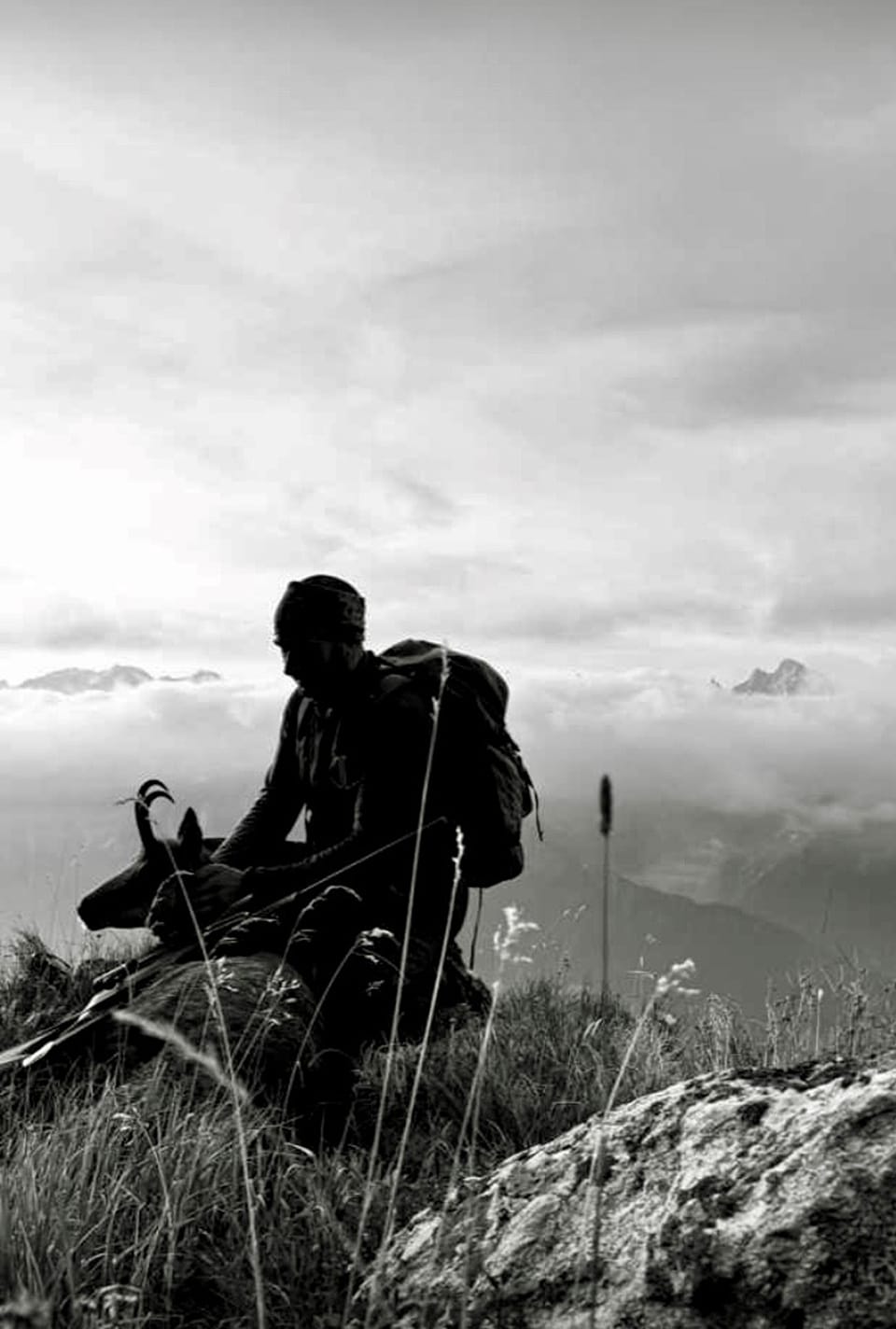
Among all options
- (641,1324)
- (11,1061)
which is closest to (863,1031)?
(11,1061)

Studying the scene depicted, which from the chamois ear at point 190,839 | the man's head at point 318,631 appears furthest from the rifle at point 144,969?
the man's head at point 318,631

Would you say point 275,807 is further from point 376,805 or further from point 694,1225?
point 694,1225

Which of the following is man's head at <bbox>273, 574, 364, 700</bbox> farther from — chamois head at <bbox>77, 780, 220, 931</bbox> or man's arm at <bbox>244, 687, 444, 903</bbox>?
chamois head at <bbox>77, 780, 220, 931</bbox>

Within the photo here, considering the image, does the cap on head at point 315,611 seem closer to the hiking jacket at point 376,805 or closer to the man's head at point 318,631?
the man's head at point 318,631

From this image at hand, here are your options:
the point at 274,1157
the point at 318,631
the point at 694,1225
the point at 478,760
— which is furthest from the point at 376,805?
the point at 694,1225

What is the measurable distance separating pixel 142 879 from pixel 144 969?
790mm

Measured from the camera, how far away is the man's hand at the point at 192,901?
23.1 ft

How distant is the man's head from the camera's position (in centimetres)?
731

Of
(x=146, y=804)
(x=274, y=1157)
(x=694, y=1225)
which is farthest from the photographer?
(x=146, y=804)

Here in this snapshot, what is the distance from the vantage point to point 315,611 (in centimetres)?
732

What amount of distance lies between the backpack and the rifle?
0.89 ft

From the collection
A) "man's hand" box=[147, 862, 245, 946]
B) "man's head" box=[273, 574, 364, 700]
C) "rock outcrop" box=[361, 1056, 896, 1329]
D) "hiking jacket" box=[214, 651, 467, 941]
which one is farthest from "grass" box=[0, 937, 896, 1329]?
"man's head" box=[273, 574, 364, 700]

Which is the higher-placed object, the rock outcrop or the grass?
the rock outcrop

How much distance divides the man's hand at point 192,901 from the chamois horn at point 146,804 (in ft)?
0.95
